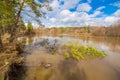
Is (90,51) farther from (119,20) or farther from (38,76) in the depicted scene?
(119,20)

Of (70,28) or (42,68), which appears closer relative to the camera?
(42,68)

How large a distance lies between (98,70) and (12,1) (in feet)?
23.0

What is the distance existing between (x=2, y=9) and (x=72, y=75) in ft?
17.5

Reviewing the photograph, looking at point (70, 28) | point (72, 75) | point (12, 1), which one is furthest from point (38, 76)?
point (70, 28)

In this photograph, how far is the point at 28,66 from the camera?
9.64 meters

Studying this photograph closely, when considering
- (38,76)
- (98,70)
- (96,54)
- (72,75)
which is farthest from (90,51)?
(38,76)

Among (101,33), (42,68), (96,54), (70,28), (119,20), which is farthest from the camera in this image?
(70,28)

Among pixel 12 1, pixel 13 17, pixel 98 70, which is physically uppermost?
pixel 12 1

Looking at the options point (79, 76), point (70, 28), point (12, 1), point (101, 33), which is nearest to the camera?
point (12, 1)

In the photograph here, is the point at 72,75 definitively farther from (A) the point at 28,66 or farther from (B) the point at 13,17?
Answer: (B) the point at 13,17

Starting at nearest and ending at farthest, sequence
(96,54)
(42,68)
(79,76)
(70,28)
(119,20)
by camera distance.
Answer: (79,76)
(42,68)
(96,54)
(119,20)
(70,28)

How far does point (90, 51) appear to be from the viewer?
14555 millimetres

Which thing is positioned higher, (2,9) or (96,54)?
(2,9)

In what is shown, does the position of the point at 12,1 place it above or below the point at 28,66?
above
